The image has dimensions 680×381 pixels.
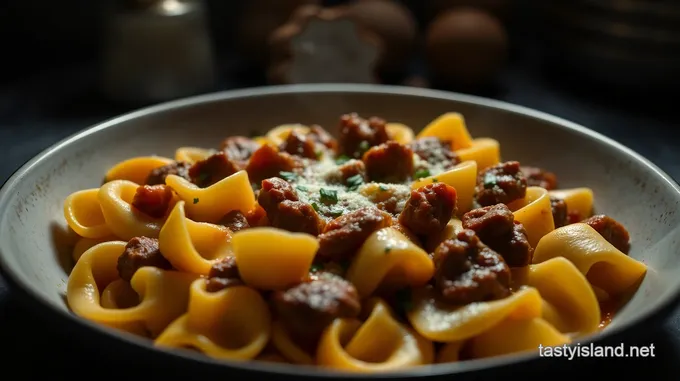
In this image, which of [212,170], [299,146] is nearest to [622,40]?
[299,146]

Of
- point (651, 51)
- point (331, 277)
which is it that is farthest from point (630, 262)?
point (651, 51)

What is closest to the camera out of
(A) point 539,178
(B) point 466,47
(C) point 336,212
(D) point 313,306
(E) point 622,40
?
(D) point 313,306

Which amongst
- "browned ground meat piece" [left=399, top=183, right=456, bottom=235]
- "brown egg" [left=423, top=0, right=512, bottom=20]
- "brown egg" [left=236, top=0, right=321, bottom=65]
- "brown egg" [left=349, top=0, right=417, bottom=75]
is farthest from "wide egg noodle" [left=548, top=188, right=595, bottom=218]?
"brown egg" [left=236, top=0, right=321, bottom=65]

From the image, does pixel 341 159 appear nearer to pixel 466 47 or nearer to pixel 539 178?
pixel 539 178

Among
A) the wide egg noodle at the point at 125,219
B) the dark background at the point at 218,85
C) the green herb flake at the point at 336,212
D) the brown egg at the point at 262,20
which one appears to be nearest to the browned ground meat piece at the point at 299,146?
the green herb flake at the point at 336,212

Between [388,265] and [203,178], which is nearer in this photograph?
[388,265]

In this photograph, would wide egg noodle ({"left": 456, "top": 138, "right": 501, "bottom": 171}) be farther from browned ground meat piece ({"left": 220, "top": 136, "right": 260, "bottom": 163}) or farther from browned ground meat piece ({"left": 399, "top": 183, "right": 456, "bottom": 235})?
browned ground meat piece ({"left": 220, "top": 136, "right": 260, "bottom": 163})
